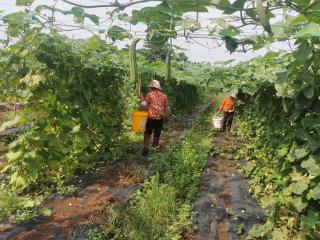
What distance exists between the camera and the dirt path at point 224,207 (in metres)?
5.11

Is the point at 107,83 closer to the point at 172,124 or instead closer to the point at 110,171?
the point at 110,171

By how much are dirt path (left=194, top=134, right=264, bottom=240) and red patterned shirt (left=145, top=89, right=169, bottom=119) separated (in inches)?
60.0

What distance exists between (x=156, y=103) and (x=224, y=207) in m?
3.35

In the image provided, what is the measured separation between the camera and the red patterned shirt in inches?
342

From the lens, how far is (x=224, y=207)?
5918mm

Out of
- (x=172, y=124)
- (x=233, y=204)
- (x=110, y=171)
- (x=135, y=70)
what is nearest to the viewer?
(x=135, y=70)

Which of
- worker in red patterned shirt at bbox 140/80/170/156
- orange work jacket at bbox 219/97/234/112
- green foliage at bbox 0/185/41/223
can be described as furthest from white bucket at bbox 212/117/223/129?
green foliage at bbox 0/185/41/223

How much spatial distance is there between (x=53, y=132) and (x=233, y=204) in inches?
112

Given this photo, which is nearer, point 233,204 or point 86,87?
point 233,204

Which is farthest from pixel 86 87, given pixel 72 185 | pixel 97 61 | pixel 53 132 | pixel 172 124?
pixel 172 124

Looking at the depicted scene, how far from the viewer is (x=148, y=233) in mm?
4785

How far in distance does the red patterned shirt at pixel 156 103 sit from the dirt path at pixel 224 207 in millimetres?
1524

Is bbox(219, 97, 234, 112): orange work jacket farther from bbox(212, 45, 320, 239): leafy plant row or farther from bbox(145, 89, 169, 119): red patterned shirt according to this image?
bbox(212, 45, 320, 239): leafy plant row

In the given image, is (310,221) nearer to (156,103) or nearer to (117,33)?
(117,33)
